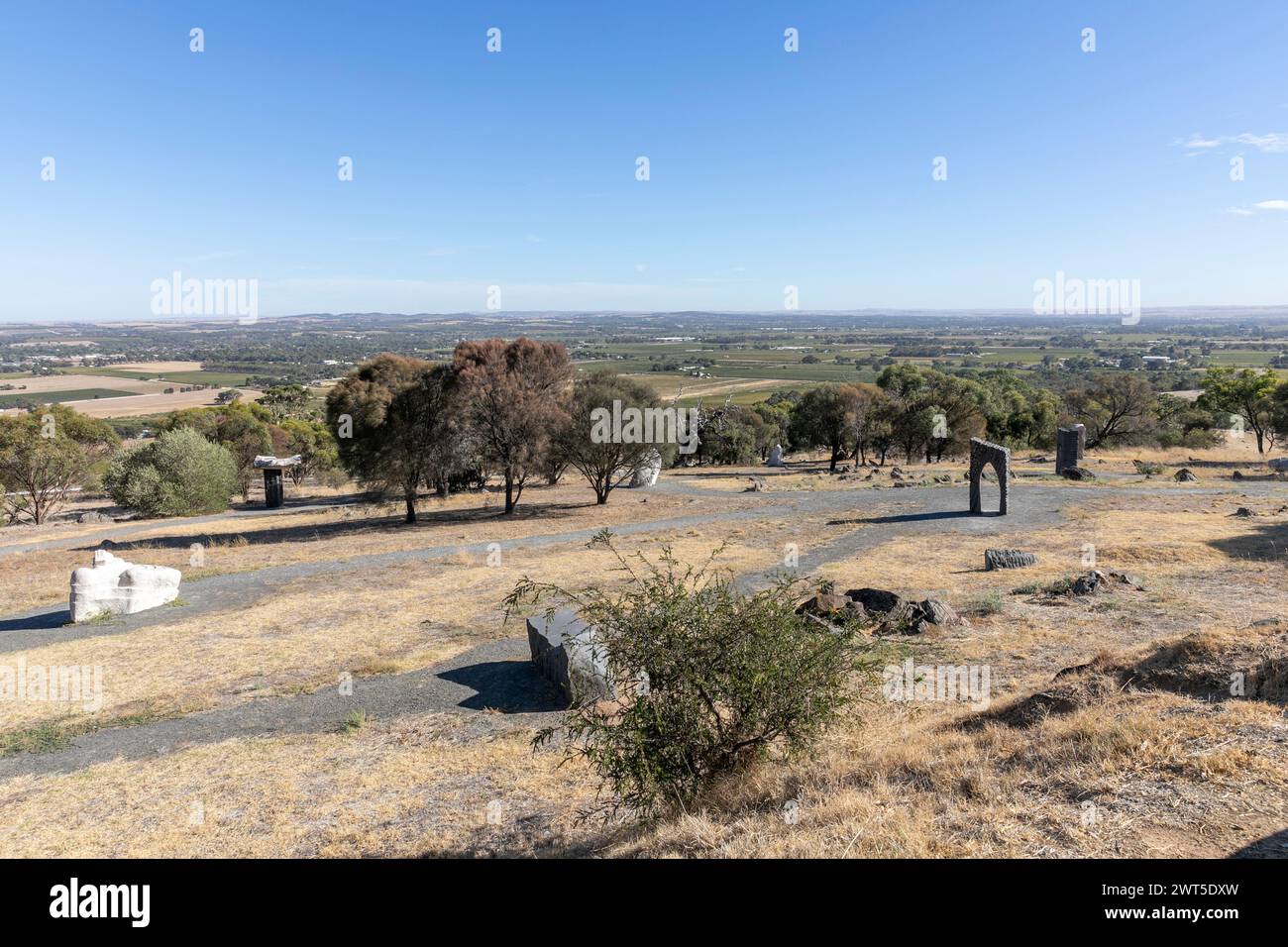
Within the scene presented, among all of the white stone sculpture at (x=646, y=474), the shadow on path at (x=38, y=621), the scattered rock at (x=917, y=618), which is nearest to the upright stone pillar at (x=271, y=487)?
the white stone sculpture at (x=646, y=474)

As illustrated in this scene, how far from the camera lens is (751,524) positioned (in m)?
29.0

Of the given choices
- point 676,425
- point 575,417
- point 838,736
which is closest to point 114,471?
point 575,417

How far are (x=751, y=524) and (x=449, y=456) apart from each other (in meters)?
13.3

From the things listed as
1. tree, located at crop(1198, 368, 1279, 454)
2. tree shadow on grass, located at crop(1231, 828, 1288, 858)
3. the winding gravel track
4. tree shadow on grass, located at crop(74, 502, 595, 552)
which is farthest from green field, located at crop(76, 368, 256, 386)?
tree shadow on grass, located at crop(1231, 828, 1288, 858)

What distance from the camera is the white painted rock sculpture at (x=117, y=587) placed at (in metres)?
18.1

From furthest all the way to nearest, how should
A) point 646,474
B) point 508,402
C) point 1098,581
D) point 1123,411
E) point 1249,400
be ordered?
point 1123,411 → point 1249,400 → point 646,474 → point 508,402 → point 1098,581

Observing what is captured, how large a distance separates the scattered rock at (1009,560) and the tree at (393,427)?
70.7ft

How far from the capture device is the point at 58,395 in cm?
12925

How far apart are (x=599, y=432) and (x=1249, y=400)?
159ft

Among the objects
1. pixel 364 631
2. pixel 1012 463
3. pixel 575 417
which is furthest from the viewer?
pixel 1012 463

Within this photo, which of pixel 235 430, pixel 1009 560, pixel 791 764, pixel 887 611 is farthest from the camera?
pixel 235 430

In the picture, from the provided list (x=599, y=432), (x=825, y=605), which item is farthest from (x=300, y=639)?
(x=599, y=432)

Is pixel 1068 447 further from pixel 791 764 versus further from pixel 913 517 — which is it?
pixel 791 764
